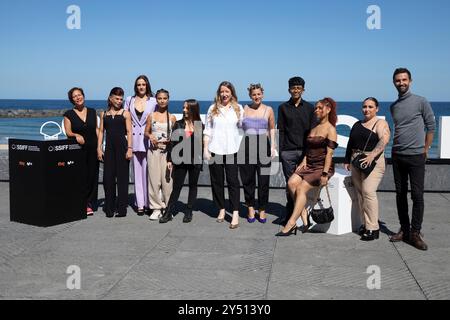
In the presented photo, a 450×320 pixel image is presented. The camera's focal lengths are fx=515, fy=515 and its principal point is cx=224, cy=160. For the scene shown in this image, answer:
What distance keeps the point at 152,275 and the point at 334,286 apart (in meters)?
1.58

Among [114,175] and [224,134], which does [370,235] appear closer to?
[224,134]

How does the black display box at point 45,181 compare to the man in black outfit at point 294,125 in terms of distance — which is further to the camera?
the black display box at point 45,181

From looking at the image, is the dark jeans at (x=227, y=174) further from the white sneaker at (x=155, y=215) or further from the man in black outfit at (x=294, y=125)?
the white sneaker at (x=155, y=215)

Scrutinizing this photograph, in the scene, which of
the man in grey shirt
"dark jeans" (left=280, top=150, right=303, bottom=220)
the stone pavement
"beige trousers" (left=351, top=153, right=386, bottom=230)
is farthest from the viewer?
"dark jeans" (left=280, top=150, right=303, bottom=220)

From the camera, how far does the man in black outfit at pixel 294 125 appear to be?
6262mm

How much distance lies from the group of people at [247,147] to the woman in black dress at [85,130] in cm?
1

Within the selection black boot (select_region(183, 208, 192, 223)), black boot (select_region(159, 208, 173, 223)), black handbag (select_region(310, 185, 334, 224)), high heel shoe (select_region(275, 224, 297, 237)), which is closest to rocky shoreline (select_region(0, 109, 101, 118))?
black boot (select_region(159, 208, 173, 223))

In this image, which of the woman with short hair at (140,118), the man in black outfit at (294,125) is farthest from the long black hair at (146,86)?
the man in black outfit at (294,125)

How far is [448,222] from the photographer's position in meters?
6.84

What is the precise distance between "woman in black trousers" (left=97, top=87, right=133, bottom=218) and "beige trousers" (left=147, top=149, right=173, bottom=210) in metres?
0.39

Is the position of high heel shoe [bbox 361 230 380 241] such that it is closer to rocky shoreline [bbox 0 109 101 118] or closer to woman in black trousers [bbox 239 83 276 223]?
woman in black trousers [bbox 239 83 276 223]

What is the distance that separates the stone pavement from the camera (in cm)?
415

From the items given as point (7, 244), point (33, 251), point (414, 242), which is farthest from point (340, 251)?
point (7, 244)

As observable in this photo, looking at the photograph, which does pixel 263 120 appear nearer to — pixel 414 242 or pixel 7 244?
pixel 414 242
